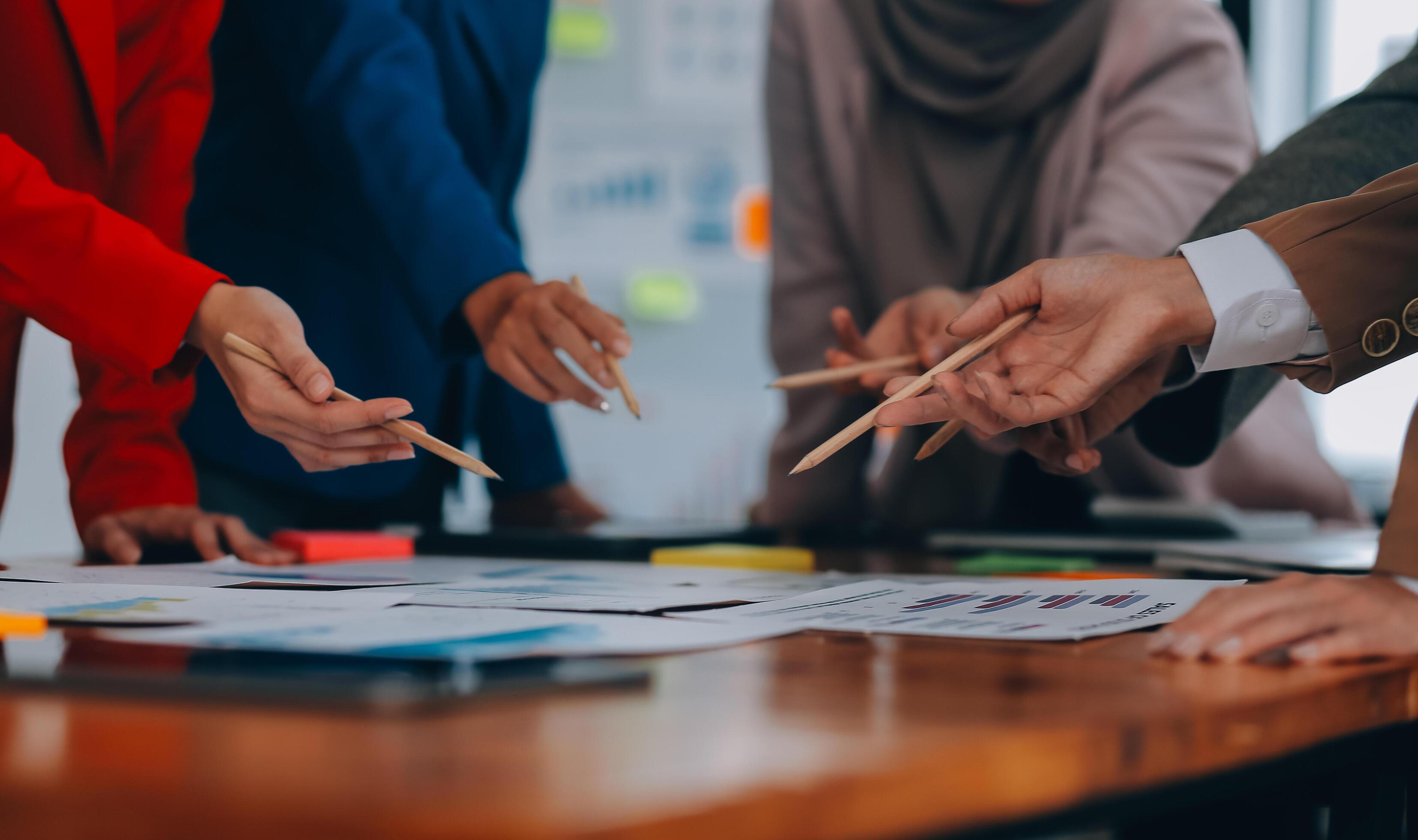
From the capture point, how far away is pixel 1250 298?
60cm

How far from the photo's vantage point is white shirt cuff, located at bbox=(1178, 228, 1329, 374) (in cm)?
60

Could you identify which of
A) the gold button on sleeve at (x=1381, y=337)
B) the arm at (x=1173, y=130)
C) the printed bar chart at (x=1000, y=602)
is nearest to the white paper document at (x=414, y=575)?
the printed bar chart at (x=1000, y=602)

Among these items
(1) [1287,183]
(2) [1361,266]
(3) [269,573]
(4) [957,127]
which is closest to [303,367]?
(3) [269,573]

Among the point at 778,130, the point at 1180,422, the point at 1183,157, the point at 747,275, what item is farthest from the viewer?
the point at 747,275

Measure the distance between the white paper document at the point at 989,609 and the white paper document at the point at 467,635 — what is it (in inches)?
1.5

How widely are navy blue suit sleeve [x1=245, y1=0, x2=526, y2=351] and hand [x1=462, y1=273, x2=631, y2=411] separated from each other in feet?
0.16

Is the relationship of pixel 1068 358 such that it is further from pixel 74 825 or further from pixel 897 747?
pixel 74 825

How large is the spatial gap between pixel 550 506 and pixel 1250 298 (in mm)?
985

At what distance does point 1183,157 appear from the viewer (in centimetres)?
135

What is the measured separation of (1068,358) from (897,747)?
1.40ft

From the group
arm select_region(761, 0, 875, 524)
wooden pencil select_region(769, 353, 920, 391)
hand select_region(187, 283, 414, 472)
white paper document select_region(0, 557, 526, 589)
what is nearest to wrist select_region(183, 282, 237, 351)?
hand select_region(187, 283, 414, 472)

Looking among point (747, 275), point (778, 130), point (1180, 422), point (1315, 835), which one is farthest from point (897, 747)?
point (747, 275)

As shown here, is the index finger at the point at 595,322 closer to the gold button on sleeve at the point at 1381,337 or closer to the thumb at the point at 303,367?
the thumb at the point at 303,367

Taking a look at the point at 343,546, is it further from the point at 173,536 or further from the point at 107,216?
the point at 107,216
